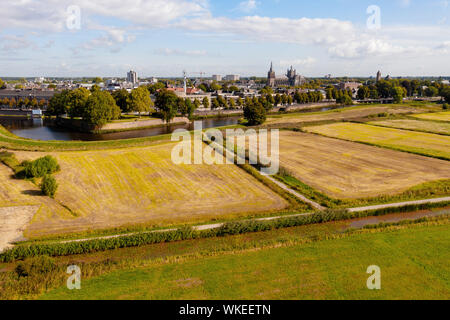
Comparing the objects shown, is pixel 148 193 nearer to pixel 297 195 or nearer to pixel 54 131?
pixel 297 195

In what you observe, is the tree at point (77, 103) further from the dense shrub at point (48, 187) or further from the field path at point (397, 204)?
the field path at point (397, 204)

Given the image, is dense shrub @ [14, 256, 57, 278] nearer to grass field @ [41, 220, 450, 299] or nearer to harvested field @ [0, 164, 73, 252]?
grass field @ [41, 220, 450, 299]

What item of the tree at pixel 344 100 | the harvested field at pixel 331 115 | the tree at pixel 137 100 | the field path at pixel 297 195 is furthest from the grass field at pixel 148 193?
the tree at pixel 344 100

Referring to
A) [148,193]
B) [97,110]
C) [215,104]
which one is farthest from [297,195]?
[215,104]

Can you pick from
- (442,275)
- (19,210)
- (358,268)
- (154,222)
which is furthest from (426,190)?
(19,210)

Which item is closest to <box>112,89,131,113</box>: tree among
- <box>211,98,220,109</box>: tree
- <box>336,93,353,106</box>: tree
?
<box>211,98,220,109</box>: tree
